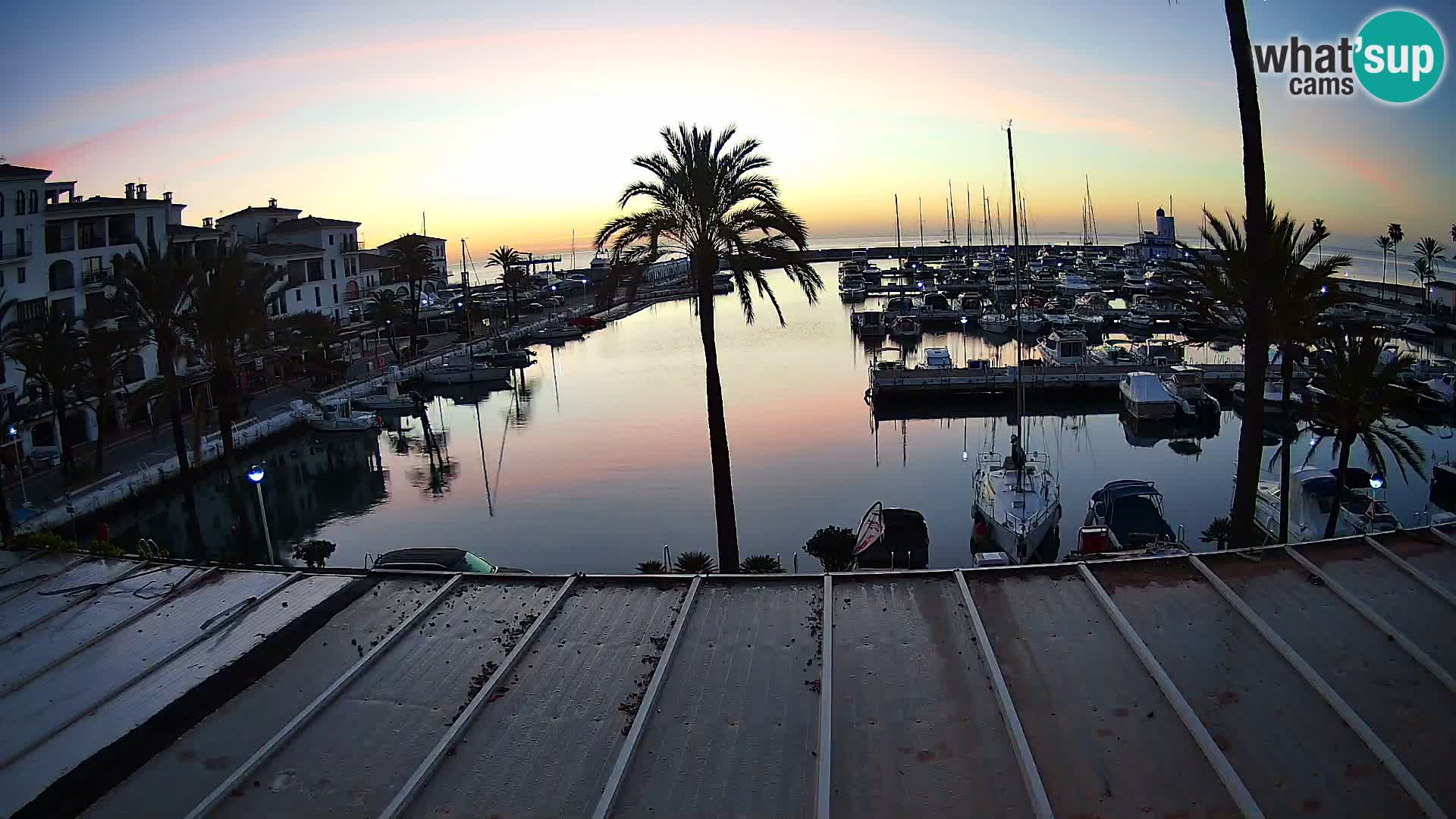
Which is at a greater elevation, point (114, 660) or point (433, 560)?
point (114, 660)

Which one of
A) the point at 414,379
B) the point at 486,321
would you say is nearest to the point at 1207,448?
the point at 414,379

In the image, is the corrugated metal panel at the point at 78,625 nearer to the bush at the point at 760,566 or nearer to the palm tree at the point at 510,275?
the bush at the point at 760,566

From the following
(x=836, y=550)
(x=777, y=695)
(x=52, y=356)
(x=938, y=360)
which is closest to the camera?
(x=777, y=695)

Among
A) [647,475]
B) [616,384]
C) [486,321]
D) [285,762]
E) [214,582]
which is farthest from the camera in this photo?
[486,321]

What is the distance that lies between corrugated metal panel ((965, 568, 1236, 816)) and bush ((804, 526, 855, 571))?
10623 millimetres

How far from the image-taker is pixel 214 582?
12172mm

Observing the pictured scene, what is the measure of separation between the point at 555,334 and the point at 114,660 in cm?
7287

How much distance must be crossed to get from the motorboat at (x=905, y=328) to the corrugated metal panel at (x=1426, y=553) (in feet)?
200

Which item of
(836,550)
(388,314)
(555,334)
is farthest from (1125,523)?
(555,334)

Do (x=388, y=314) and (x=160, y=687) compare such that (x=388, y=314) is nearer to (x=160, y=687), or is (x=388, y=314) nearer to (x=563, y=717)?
(x=160, y=687)

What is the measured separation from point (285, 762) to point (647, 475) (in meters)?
27.8

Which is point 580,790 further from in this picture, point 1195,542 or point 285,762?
point 1195,542

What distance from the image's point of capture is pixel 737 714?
324 inches

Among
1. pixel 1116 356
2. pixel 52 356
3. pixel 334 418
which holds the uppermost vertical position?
pixel 52 356
